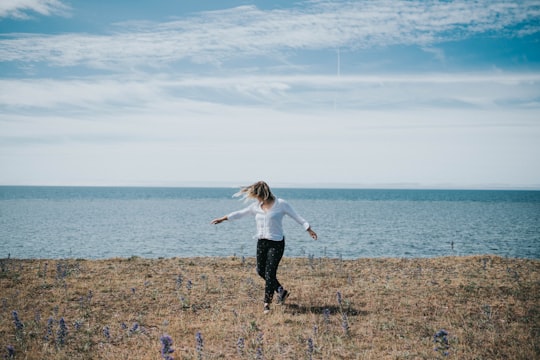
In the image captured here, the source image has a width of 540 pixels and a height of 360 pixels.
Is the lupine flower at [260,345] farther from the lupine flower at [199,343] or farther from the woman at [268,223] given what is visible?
the woman at [268,223]

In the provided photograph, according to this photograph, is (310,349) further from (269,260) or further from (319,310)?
(319,310)

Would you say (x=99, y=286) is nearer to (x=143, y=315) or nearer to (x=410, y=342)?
(x=143, y=315)

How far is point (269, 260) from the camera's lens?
876 centimetres

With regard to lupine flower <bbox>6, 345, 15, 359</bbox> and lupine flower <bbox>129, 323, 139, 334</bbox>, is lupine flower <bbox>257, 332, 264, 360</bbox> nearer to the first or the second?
lupine flower <bbox>129, 323, 139, 334</bbox>

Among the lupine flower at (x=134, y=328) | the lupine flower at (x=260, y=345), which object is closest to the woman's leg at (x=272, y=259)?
the lupine flower at (x=260, y=345)

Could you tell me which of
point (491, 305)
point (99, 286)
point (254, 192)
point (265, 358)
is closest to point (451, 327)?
point (491, 305)

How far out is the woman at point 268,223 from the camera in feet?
28.2

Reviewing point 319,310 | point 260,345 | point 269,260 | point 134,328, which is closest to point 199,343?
point 260,345

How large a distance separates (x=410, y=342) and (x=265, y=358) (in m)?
2.70

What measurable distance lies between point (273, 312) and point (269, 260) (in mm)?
1198

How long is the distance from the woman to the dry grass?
98 cm

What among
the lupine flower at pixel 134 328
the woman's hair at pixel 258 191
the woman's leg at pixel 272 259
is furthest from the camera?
the woman's leg at pixel 272 259

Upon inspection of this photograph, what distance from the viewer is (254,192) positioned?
859 cm

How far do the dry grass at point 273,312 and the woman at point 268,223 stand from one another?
3.21 ft
